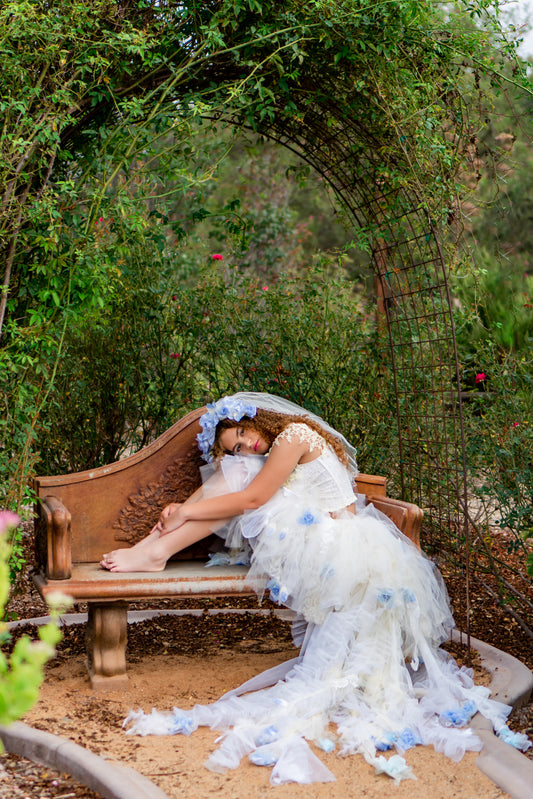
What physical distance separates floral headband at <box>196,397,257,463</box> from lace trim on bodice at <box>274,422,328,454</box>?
0.68 ft

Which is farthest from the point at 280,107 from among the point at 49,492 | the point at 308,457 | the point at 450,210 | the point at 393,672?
the point at 393,672

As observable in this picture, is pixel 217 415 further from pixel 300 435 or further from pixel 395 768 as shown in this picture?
pixel 395 768

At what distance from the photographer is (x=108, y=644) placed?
→ 326 centimetres

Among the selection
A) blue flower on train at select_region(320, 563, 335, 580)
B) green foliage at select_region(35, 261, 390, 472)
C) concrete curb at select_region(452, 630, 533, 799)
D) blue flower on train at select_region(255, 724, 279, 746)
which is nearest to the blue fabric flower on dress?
→ concrete curb at select_region(452, 630, 533, 799)

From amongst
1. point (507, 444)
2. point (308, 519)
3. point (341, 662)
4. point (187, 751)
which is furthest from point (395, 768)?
point (507, 444)

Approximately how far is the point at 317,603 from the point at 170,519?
748mm

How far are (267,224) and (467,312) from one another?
815 cm

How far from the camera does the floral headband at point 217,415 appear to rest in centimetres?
362

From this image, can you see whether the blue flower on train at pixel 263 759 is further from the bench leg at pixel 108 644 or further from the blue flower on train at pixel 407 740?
the bench leg at pixel 108 644

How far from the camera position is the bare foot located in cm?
340

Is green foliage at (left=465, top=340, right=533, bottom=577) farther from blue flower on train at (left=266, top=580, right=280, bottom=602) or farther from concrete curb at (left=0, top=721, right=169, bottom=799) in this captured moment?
concrete curb at (left=0, top=721, right=169, bottom=799)

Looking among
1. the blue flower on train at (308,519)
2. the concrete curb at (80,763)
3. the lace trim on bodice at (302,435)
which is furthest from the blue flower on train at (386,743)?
the lace trim on bodice at (302,435)

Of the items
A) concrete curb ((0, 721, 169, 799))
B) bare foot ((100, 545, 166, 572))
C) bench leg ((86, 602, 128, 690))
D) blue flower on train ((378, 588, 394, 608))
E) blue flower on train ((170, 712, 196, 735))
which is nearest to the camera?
concrete curb ((0, 721, 169, 799))

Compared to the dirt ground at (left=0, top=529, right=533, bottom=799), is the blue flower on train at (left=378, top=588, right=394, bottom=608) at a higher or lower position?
higher
